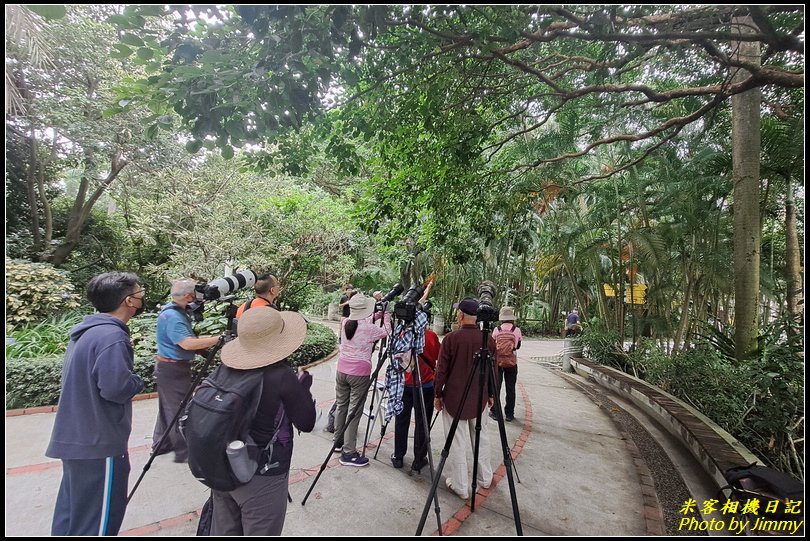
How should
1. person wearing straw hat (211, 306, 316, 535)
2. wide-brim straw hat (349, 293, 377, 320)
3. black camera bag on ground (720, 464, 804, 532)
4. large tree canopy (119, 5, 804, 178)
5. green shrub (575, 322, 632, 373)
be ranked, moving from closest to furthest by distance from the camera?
1. person wearing straw hat (211, 306, 316, 535)
2. black camera bag on ground (720, 464, 804, 532)
3. large tree canopy (119, 5, 804, 178)
4. wide-brim straw hat (349, 293, 377, 320)
5. green shrub (575, 322, 632, 373)

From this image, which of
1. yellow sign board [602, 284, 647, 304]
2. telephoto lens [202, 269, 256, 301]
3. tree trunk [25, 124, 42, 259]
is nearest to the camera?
telephoto lens [202, 269, 256, 301]

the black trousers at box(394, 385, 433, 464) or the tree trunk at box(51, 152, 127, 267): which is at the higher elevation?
the tree trunk at box(51, 152, 127, 267)

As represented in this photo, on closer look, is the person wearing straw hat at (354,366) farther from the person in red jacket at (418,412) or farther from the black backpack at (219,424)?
the black backpack at (219,424)

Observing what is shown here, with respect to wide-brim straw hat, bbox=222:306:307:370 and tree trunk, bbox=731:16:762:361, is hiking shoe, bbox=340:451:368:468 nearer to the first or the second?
wide-brim straw hat, bbox=222:306:307:370

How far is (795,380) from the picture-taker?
319 centimetres

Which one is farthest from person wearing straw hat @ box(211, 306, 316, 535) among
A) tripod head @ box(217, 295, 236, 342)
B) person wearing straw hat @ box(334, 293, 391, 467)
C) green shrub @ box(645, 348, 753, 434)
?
green shrub @ box(645, 348, 753, 434)

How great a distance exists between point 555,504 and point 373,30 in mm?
4044

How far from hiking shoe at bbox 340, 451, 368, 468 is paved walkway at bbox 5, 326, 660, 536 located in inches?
2.9

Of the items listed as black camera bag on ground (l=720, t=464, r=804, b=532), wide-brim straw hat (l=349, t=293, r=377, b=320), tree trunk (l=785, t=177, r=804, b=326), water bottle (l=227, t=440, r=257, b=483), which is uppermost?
tree trunk (l=785, t=177, r=804, b=326)

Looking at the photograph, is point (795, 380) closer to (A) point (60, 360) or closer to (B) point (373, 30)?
(B) point (373, 30)

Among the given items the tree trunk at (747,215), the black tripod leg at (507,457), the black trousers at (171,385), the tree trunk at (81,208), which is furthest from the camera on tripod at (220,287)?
the tree trunk at (81,208)

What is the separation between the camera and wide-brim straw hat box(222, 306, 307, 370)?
1.86 metres

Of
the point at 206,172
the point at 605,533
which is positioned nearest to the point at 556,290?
the point at 206,172

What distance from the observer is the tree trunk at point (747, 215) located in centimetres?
477
